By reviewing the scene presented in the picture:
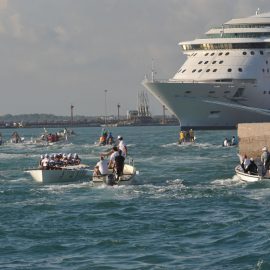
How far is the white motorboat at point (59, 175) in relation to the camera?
39500 mm

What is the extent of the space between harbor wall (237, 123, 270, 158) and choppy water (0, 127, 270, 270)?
6888 millimetres

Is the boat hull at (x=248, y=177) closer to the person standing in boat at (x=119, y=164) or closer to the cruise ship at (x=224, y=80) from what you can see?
the person standing in boat at (x=119, y=164)

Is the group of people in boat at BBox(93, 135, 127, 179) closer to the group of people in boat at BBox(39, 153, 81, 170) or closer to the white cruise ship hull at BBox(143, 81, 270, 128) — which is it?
the group of people in boat at BBox(39, 153, 81, 170)

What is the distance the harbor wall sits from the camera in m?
49.2

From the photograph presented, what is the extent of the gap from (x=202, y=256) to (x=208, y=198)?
1035 centimetres

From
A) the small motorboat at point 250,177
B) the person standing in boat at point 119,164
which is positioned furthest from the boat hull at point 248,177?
the person standing in boat at point 119,164

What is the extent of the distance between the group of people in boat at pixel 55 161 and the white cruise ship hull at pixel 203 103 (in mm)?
65247

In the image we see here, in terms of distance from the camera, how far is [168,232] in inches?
1033

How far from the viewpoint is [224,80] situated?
4395 inches

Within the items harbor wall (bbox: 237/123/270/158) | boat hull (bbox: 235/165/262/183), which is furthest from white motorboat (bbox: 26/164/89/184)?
harbor wall (bbox: 237/123/270/158)

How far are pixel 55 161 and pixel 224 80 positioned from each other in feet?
232

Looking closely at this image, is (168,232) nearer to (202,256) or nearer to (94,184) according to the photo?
(202,256)

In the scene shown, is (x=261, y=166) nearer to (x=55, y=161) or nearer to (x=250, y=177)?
(x=250, y=177)

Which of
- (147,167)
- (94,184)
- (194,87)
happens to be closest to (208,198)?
(94,184)
